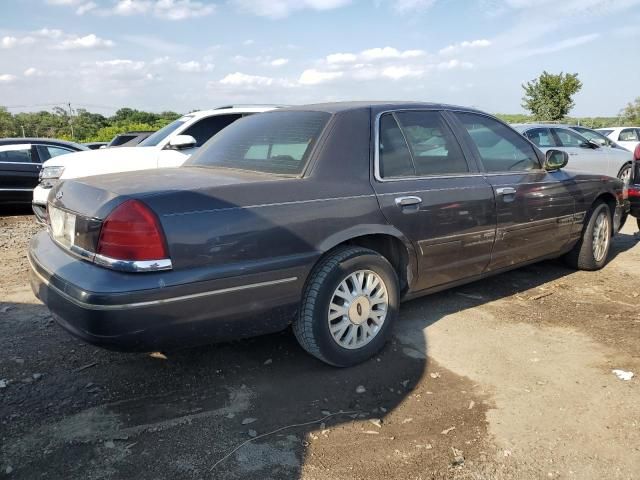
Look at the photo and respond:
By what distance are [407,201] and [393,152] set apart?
0.35 meters

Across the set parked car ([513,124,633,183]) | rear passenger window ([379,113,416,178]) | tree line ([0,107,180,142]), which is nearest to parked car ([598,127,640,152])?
parked car ([513,124,633,183])

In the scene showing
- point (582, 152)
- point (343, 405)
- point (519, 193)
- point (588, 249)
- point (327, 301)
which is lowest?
point (343, 405)

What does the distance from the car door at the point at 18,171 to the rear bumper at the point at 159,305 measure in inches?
291

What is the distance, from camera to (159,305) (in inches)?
96.1

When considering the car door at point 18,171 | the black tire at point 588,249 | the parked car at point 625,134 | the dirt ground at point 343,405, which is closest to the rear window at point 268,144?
the dirt ground at point 343,405

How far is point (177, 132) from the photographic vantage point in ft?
22.8

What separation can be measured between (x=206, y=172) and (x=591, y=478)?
2.54m

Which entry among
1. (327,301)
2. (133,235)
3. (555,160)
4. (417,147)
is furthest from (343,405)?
(555,160)

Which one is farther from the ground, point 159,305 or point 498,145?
point 498,145

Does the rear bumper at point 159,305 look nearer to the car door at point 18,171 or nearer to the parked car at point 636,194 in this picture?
the parked car at point 636,194

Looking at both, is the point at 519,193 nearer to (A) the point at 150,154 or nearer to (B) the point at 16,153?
(A) the point at 150,154

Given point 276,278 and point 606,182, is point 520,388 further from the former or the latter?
point 606,182

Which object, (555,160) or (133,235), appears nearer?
(133,235)

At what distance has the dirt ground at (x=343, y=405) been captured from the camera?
7.59 feet
